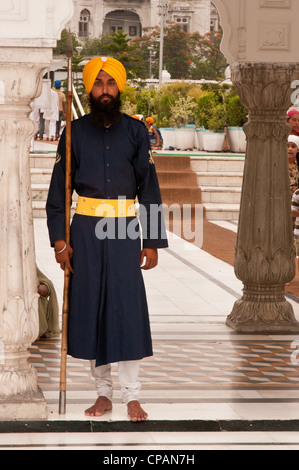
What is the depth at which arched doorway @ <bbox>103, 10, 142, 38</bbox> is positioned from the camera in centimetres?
9125

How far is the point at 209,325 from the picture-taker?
7.98 meters

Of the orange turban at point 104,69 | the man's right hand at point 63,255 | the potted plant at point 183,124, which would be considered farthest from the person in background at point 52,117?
the man's right hand at point 63,255

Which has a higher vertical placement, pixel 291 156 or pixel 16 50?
pixel 16 50

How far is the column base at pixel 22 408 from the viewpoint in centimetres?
520

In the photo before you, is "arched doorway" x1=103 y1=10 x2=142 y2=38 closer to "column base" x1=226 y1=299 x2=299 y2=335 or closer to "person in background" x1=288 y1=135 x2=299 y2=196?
"person in background" x1=288 y1=135 x2=299 y2=196

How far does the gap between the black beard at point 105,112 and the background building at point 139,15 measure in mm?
85036

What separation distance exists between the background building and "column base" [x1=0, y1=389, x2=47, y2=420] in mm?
85379

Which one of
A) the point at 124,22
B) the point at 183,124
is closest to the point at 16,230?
the point at 183,124

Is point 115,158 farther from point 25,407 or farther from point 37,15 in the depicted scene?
point 25,407

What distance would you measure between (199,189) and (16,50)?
1194 centimetres

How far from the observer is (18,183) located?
5227 mm

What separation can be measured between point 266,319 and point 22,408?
2966 millimetres

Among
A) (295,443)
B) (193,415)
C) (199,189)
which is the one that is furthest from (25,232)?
(199,189)

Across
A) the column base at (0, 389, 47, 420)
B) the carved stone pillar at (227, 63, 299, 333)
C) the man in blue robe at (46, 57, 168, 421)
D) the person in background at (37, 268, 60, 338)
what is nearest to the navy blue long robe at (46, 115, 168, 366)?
the man in blue robe at (46, 57, 168, 421)
